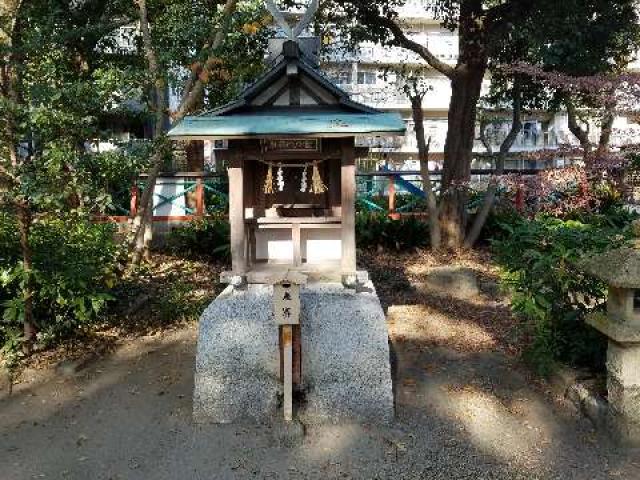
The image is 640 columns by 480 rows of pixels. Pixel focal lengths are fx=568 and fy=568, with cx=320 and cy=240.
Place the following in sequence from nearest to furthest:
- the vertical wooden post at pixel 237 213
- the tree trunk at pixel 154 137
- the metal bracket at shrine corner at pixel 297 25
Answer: the vertical wooden post at pixel 237 213, the metal bracket at shrine corner at pixel 297 25, the tree trunk at pixel 154 137

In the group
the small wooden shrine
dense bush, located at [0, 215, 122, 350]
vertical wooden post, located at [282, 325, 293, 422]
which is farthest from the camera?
dense bush, located at [0, 215, 122, 350]

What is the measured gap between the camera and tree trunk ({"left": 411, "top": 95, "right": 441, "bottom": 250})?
38.7 ft

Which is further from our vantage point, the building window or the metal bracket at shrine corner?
the building window

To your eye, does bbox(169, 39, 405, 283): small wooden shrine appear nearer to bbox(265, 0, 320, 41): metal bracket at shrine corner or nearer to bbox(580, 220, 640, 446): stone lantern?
bbox(265, 0, 320, 41): metal bracket at shrine corner

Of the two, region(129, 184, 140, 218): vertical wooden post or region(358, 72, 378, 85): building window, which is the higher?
region(358, 72, 378, 85): building window

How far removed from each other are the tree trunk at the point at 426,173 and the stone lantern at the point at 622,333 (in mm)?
7297

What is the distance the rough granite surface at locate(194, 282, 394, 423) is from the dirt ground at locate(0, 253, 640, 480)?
0.17m

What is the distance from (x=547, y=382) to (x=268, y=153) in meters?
3.81

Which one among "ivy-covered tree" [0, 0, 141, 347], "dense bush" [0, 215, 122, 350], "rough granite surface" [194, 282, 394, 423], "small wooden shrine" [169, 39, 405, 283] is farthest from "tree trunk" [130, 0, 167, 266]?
"rough granite surface" [194, 282, 394, 423]

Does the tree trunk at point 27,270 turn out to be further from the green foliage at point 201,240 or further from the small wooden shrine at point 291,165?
the green foliage at point 201,240

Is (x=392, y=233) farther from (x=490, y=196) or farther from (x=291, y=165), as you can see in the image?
(x=291, y=165)

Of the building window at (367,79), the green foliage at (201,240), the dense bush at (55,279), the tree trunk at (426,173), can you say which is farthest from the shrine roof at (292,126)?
the building window at (367,79)

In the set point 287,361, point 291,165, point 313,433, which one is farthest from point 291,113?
point 313,433

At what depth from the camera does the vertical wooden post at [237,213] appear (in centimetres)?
586
